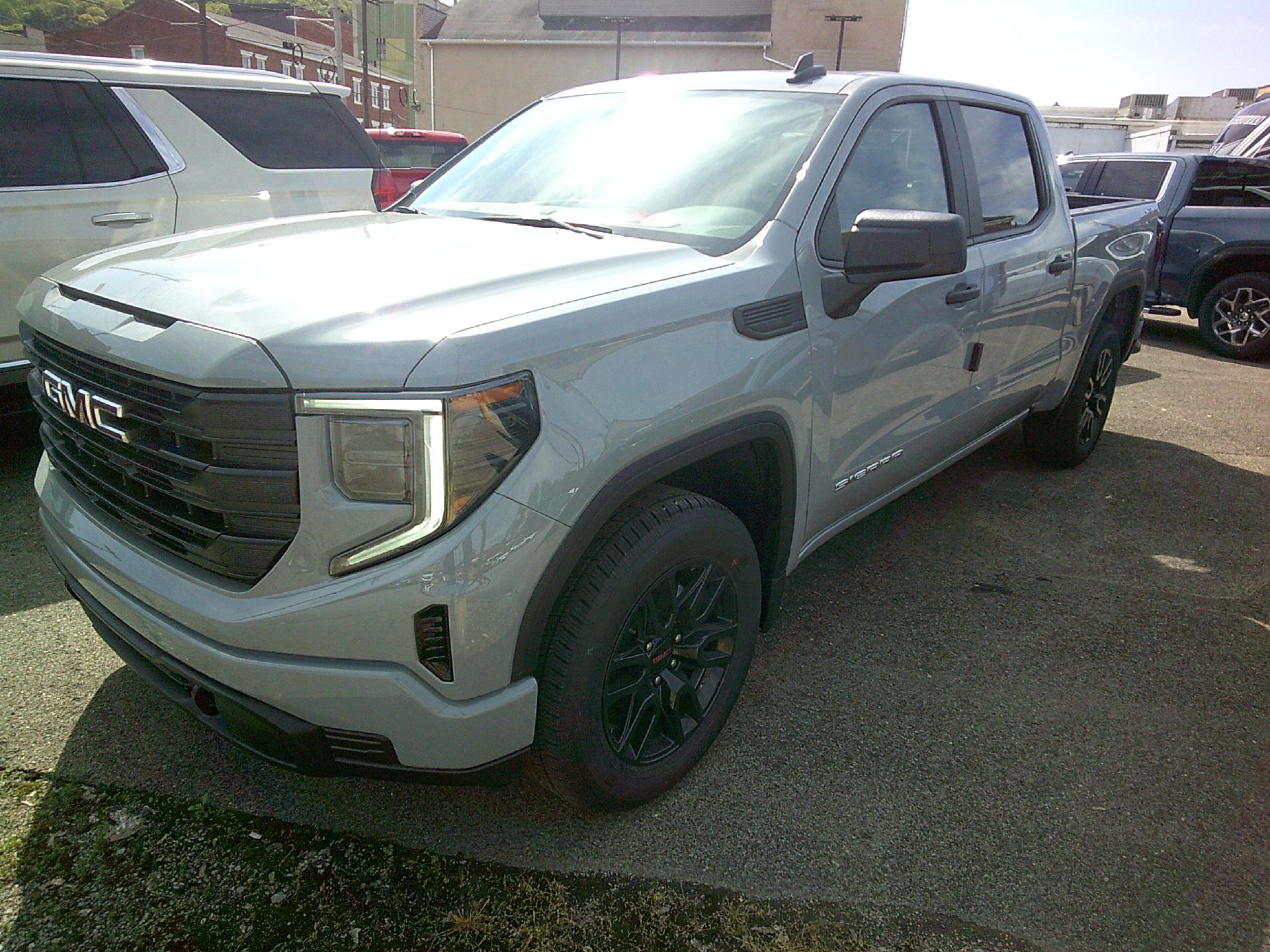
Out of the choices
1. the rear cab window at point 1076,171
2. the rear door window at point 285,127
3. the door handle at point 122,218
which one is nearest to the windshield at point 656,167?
the door handle at point 122,218

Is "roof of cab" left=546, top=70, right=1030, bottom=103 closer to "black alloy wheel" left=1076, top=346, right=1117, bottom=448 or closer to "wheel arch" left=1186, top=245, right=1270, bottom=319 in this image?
"black alloy wheel" left=1076, top=346, right=1117, bottom=448

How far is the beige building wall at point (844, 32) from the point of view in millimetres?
42344

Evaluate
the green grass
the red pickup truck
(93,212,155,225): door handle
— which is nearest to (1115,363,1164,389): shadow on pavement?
the green grass

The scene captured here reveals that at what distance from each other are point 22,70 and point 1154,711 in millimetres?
5502

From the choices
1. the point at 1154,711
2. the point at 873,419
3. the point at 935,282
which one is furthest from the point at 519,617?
the point at 1154,711

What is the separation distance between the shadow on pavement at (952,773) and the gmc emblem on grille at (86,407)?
3.25ft

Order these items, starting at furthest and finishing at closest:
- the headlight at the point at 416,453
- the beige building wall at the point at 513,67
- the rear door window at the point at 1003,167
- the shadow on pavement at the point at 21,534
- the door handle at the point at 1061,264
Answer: the beige building wall at the point at 513,67
the door handle at the point at 1061,264
the rear door window at the point at 1003,167
the shadow on pavement at the point at 21,534
the headlight at the point at 416,453

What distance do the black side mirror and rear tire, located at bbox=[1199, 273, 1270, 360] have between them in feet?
26.9

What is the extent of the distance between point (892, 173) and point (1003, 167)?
1.10 m

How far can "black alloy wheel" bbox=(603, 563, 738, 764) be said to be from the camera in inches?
89.7

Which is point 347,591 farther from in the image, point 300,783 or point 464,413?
point 300,783

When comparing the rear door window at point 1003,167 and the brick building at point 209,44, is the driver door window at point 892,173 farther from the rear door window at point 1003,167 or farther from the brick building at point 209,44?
the brick building at point 209,44

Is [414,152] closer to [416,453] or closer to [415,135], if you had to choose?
[415,135]

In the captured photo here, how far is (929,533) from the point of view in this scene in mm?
4484
